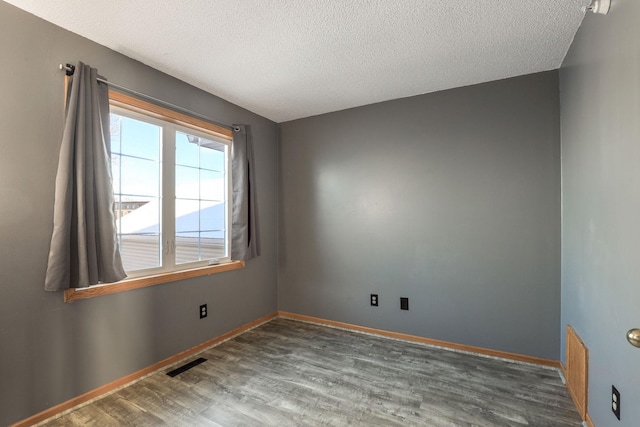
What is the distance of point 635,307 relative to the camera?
121cm

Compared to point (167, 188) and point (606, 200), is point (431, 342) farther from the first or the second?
point (167, 188)

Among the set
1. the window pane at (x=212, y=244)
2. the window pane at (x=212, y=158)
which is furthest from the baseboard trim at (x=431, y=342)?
the window pane at (x=212, y=158)

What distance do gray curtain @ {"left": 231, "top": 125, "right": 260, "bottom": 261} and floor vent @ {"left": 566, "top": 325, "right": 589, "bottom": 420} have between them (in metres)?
2.77

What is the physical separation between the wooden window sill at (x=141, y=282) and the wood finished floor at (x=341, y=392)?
72 centimetres

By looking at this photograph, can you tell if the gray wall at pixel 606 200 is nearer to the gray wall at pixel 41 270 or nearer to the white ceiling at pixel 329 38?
the white ceiling at pixel 329 38

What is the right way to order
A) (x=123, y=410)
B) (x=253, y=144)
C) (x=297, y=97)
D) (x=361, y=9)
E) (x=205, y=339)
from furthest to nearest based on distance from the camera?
1. (x=253, y=144)
2. (x=297, y=97)
3. (x=205, y=339)
4. (x=123, y=410)
5. (x=361, y=9)

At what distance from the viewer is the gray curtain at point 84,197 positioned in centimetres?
181

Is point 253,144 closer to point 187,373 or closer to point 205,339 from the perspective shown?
point 205,339

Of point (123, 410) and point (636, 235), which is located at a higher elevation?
point (636, 235)

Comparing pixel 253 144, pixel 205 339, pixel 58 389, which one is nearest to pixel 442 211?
pixel 253 144

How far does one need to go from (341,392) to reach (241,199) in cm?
201

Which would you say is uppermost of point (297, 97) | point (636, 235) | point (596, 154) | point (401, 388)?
point (297, 97)

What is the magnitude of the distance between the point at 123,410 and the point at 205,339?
94cm

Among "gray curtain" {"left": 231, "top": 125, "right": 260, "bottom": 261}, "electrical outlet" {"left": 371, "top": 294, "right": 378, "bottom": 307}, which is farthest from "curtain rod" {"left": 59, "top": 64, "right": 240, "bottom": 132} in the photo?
"electrical outlet" {"left": 371, "top": 294, "right": 378, "bottom": 307}
